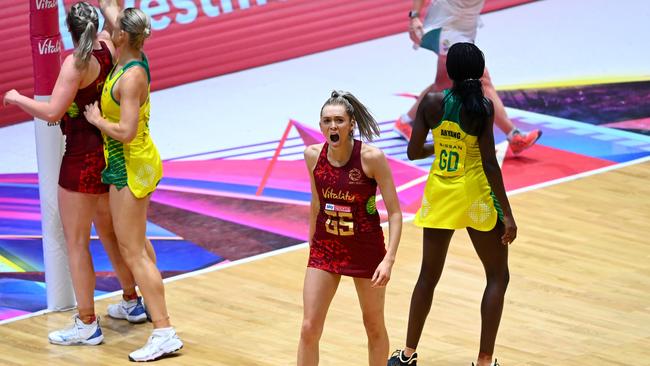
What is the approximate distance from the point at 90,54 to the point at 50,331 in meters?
1.75

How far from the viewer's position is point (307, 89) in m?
13.6

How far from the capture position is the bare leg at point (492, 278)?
719cm

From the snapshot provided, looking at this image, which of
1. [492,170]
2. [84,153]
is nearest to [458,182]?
[492,170]

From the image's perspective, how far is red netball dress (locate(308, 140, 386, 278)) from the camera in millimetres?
6648

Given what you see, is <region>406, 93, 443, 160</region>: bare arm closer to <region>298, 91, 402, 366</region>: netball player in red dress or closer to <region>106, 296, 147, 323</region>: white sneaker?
<region>298, 91, 402, 366</region>: netball player in red dress

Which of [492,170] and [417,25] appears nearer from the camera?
[492,170]

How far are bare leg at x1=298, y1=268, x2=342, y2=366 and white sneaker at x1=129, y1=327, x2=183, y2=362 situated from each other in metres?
1.30

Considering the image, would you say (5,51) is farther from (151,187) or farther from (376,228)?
(376,228)

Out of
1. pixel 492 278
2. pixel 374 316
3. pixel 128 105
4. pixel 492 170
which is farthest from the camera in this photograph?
pixel 128 105

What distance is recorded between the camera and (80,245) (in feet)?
26.3

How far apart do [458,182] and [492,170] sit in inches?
9.1

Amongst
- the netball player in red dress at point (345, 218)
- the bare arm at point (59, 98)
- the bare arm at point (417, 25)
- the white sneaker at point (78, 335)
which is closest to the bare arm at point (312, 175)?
the netball player in red dress at point (345, 218)

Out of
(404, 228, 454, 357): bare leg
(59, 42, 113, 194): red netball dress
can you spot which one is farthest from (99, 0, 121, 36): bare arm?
(404, 228, 454, 357): bare leg

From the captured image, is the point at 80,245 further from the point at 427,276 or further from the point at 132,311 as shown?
the point at 427,276
